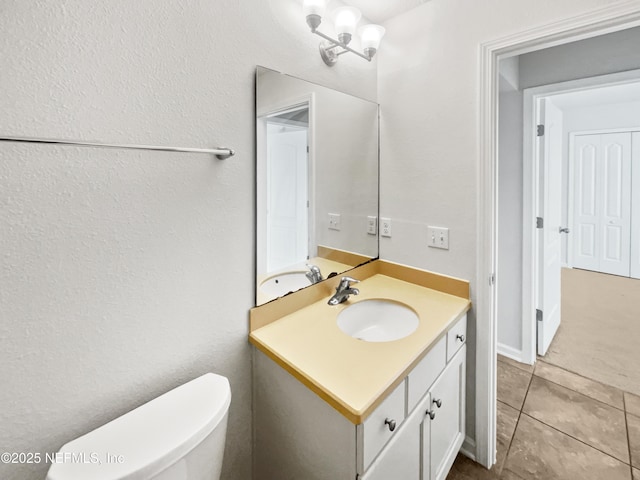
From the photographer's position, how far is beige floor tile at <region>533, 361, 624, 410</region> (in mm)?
1998

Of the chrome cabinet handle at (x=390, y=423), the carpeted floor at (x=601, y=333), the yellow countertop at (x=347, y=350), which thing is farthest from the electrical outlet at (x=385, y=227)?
the carpeted floor at (x=601, y=333)

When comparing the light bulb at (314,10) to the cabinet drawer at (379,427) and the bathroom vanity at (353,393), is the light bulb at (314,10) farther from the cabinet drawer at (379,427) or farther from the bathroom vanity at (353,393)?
the cabinet drawer at (379,427)

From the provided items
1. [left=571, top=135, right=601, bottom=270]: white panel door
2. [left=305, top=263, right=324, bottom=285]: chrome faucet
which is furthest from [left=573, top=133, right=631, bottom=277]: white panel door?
[left=305, top=263, right=324, bottom=285]: chrome faucet

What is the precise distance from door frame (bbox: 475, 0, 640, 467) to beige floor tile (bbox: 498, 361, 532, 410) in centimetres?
56

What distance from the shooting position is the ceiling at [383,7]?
5.26ft

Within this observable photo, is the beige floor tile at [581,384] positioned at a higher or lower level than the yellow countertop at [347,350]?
lower

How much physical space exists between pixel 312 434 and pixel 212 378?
367 millimetres

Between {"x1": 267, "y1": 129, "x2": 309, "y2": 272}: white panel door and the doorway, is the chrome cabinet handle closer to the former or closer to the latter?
{"x1": 267, "y1": 129, "x2": 309, "y2": 272}: white panel door

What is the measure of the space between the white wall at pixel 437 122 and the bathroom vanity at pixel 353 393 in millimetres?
306

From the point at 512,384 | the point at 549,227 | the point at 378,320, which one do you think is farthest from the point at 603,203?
the point at 378,320

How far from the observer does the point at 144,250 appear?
3.08ft

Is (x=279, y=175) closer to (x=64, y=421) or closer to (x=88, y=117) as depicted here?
(x=88, y=117)

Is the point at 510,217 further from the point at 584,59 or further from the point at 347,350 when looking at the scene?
the point at 347,350

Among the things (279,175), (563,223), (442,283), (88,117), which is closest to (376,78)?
(279,175)
